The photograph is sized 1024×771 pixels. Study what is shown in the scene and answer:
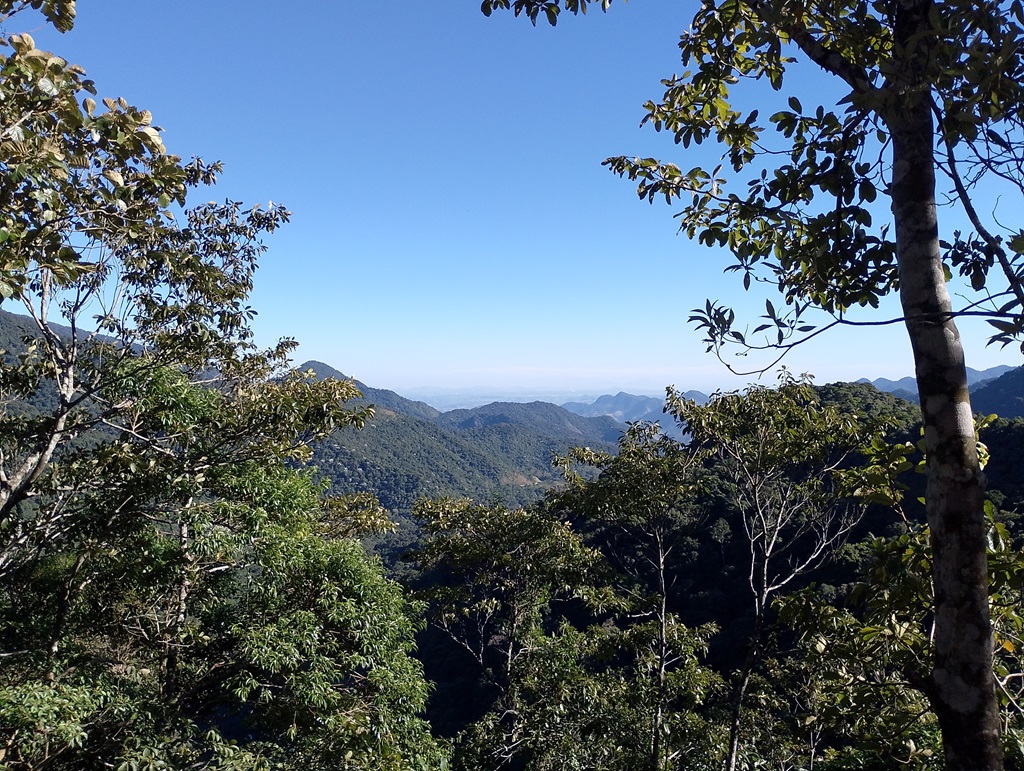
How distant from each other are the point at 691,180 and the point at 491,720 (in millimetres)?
7863

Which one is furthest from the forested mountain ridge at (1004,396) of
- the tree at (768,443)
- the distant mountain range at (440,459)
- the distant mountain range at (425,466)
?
the tree at (768,443)

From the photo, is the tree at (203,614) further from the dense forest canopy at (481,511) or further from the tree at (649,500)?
the tree at (649,500)

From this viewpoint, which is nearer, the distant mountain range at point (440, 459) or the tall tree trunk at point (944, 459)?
the tall tree trunk at point (944, 459)

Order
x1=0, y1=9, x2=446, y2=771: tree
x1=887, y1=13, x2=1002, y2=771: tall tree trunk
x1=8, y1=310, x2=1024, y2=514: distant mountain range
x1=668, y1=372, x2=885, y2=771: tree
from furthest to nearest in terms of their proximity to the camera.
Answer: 1. x1=8, y1=310, x2=1024, y2=514: distant mountain range
2. x1=668, y1=372, x2=885, y2=771: tree
3. x1=0, y1=9, x2=446, y2=771: tree
4. x1=887, y1=13, x2=1002, y2=771: tall tree trunk

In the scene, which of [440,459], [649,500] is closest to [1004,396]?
[649,500]

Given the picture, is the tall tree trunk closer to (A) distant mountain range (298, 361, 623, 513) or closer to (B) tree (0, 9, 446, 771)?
(B) tree (0, 9, 446, 771)

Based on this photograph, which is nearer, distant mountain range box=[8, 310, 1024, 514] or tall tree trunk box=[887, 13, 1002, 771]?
tall tree trunk box=[887, 13, 1002, 771]

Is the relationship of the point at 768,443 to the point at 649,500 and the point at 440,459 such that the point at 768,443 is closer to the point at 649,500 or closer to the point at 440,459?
the point at 649,500

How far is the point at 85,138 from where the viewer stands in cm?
321

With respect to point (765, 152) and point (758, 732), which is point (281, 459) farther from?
point (758, 732)

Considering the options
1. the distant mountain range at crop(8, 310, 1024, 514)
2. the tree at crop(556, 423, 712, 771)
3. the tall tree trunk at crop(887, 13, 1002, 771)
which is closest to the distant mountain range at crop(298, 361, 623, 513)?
the distant mountain range at crop(8, 310, 1024, 514)

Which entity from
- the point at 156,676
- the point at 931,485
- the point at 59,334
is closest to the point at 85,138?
the point at 59,334

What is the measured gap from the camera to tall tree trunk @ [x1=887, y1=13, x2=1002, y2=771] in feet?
5.62

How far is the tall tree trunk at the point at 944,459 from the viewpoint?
5.62 feet
